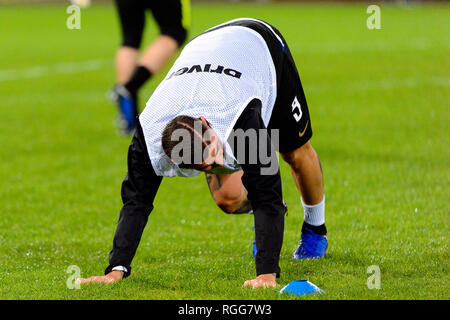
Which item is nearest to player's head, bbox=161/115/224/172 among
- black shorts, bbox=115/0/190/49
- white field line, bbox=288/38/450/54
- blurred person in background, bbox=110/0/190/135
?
blurred person in background, bbox=110/0/190/135

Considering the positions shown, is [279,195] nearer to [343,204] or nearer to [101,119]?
[343,204]

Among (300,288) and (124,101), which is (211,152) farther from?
(124,101)

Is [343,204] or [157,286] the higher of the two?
[157,286]

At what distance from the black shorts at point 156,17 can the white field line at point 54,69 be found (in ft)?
21.7

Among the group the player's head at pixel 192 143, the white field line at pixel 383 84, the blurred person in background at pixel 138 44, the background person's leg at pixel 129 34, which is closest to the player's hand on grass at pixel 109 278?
the player's head at pixel 192 143

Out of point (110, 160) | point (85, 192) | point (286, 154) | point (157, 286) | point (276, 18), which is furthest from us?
point (276, 18)

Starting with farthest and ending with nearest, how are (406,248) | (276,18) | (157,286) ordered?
1. (276,18)
2. (406,248)
3. (157,286)

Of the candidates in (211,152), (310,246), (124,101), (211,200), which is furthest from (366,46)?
(211,152)

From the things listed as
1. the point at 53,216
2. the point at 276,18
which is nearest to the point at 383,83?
the point at 53,216

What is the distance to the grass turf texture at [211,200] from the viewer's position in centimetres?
477

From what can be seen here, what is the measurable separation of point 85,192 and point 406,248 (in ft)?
11.0

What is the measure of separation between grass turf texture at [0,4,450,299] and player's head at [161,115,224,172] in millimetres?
775

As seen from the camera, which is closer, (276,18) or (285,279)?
(285,279)

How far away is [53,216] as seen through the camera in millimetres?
6652
